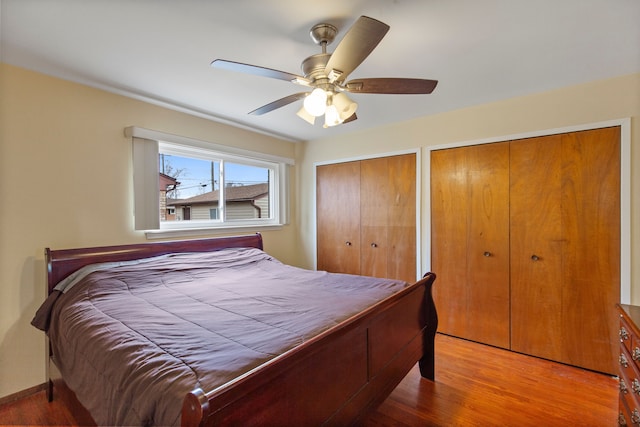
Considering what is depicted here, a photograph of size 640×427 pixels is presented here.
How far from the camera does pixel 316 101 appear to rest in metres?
1.57

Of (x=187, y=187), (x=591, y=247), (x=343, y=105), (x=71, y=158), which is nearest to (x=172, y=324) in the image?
(x=343, y=105)

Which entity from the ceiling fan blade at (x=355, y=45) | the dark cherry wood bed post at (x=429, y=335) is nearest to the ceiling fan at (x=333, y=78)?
the ceiling fan blade at (x=355, y=45)

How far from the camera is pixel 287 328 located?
1.37 meters

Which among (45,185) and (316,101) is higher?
(316,101)

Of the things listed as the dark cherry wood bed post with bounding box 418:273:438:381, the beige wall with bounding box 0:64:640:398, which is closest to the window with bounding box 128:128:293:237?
the beige wall with bounding box 0:64:640:398

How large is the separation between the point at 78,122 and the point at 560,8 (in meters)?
3.27

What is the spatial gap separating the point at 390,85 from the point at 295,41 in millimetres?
648

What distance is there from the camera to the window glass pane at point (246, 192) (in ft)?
11.6

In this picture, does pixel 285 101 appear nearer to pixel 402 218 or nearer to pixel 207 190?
pixel 207 190

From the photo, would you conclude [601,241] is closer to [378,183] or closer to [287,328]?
[378,183]

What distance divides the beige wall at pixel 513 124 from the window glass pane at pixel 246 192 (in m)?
0.68

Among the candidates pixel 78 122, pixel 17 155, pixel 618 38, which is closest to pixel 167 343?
pixel 17 155

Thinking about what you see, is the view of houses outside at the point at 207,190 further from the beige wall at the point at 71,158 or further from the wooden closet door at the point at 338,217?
the wooden closet door at the point at 338,217

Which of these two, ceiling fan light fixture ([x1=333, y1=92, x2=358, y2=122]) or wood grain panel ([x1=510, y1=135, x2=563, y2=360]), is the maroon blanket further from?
wood grain panel ([x1=510, y1=135, x2=563, y2=360])
